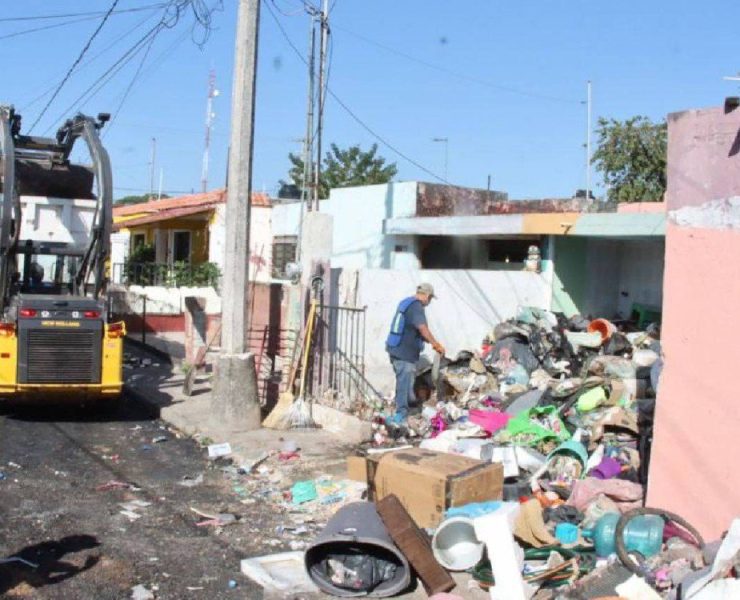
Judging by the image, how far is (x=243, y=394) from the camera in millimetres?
10406

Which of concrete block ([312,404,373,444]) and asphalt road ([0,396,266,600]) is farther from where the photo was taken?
concrete block ([312,404,373,444])

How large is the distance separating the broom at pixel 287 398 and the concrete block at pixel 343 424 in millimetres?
329

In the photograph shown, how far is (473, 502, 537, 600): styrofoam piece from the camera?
213 inches

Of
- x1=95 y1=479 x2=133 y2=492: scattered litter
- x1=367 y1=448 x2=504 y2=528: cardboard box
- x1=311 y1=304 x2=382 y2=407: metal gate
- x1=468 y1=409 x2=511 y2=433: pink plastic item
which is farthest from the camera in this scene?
x1=311 y1=304 x2=382 y2=407: metal gate

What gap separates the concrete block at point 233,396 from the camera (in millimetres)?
10328

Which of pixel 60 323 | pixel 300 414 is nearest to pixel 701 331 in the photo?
pixel 300 414

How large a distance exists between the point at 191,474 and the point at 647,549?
452 cm

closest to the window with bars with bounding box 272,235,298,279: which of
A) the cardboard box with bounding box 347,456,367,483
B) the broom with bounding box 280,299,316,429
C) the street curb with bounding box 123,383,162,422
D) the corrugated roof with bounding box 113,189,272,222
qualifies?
the corrugated roof with bounding box 113,189,272,222

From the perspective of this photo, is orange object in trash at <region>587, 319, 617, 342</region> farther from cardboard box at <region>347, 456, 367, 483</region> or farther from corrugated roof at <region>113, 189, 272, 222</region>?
corrugated roof at <region>113, 189, 272, 222</region>

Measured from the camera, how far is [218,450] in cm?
941

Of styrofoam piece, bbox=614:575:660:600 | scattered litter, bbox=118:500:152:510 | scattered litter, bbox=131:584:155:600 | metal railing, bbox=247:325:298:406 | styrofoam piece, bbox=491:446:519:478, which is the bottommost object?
scattered litter, bbox=131:584:155:600

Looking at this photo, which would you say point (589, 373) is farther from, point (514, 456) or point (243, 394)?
point (243, 394)

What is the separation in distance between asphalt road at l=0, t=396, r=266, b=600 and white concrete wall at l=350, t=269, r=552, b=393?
364 centimetres

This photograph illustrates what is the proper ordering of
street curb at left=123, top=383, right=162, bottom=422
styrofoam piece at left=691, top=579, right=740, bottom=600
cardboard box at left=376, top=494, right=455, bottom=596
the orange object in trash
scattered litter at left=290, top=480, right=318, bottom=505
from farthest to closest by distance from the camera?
the orange object in trash → street curb at left=123, top=383, right=162, bottom=422 → scattered litter at left=290, top=480, right=318, bottom=505 → cardboard box at left=376, top=494, right=455, bottom=596 → styrofoam piece at left=691, top=579, right=740, bottom=600
